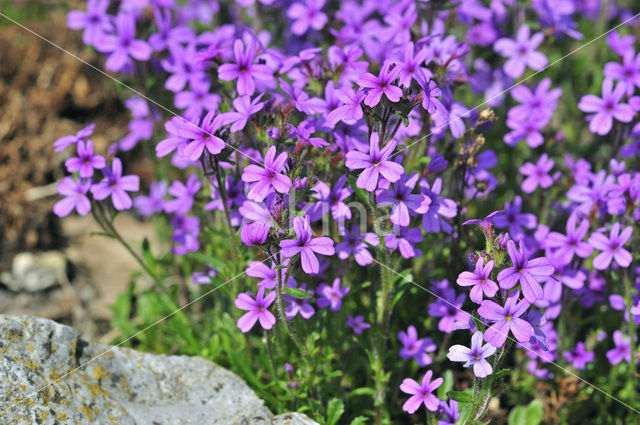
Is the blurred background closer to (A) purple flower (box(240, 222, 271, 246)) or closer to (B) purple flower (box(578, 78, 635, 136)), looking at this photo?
(A) purple flower (box(240, 222, 271, 246))

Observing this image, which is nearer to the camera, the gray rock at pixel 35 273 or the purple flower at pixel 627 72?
the purple flower at pixel 627 72

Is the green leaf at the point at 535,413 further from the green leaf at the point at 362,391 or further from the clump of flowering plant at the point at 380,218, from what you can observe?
the green leaf at the point at 362,391

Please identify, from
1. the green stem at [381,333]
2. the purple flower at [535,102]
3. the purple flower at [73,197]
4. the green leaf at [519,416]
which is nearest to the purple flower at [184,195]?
the purple flower at [73,197]

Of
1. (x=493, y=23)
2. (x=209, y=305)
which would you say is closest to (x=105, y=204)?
(x=209, y=305)

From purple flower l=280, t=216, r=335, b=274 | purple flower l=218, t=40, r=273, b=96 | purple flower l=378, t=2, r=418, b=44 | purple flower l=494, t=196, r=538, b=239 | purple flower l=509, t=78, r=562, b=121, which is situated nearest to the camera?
purple flower l=280, t=216, r=335, b=274

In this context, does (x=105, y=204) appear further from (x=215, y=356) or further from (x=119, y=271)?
(x=119, y=271)

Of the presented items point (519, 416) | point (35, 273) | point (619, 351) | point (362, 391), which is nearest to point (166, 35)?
point (35, 273)

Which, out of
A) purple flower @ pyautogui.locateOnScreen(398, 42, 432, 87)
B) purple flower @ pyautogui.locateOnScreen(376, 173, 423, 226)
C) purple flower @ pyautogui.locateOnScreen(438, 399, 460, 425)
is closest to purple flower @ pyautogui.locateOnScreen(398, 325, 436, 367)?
purple flower @ pyautogui.locateOnScreen(438, 399, 460, 425)
